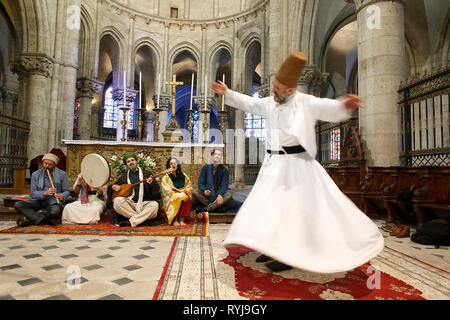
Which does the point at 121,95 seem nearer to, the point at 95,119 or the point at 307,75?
the point at 95,119

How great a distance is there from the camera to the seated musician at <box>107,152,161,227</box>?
16.0 feet

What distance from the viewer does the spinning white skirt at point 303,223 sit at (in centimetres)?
213

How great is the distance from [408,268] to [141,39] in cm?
1911

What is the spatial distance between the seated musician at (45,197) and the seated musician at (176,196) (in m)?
1.77

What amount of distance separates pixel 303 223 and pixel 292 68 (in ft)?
4.12

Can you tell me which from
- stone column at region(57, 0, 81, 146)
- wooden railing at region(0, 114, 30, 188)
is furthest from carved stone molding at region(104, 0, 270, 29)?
wooden railing at region(0, 114, 30, 188)

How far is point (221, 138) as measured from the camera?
7.52 metres

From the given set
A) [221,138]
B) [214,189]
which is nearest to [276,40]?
[221,138]

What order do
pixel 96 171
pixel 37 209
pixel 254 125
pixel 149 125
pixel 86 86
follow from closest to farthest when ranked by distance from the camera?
1. pixel 96 171
2. pixel 37 209
3. pixel 86 86
4. pixel 149 125
5. pixel 254 125

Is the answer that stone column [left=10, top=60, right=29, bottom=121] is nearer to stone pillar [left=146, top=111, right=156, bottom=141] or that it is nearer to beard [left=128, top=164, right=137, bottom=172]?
beard [left=128, top=164, right=137, bottom=172]

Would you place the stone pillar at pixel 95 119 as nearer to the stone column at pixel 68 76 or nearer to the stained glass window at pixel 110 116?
the stained glass window at pixel 110 116

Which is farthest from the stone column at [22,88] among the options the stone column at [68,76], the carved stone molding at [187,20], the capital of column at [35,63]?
the carved stone molding at [187,20]

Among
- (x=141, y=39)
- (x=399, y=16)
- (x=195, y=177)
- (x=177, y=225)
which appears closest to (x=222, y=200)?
(x=177, y=225)

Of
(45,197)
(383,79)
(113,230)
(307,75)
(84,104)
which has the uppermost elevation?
(307,75)
